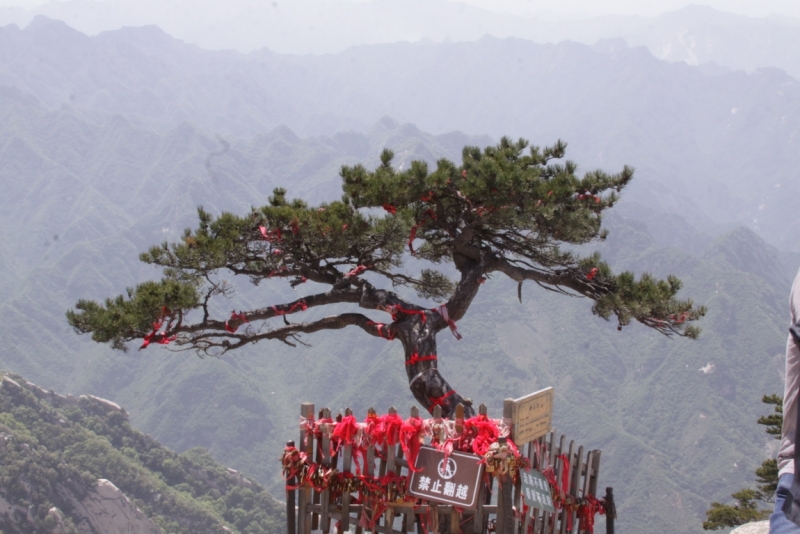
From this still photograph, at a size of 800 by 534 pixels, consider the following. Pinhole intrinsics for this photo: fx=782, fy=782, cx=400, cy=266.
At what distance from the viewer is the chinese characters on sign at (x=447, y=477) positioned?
5.84 m

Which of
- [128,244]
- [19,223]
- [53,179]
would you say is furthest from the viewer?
[53,179]

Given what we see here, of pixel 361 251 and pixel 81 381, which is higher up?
pixel 81 381

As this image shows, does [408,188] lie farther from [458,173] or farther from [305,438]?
[305,438]

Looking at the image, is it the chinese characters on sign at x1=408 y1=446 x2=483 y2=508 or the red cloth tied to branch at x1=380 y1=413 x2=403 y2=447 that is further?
the red cloth tied to branch at x1=380 y1=413 x2=403 y2=447

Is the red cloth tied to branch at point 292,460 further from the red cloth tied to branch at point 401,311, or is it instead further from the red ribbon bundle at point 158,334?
the red cloth tied to branch at point 401,311

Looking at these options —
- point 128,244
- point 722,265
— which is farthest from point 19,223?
point 722,265

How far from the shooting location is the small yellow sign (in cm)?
580

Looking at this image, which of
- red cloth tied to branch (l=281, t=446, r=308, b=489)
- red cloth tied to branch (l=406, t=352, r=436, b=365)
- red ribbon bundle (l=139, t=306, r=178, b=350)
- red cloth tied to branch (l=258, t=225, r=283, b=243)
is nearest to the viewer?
red cloth tied to branch (l=281, t=446, r=308, b=489)

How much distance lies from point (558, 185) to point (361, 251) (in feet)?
7.17

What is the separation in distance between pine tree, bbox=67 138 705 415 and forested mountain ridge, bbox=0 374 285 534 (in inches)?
1355

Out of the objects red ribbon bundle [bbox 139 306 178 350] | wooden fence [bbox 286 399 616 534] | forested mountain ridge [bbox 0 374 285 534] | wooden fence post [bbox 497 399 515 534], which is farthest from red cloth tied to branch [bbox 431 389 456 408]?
forested mountain ridge [bbox 0 374 285 534]

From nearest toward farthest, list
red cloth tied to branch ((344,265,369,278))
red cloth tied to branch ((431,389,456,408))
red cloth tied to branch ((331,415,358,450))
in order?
red cloth tied to branch ((331,415,358,450)) → red cloth tied to branch ((431,389,456,408)) → red cloth tied to branch ((344,265,369,278))

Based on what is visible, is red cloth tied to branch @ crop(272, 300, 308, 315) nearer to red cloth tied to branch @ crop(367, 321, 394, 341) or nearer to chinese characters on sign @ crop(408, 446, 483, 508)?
red cloth tied to branch @ crop(367, 321, 394, 341)

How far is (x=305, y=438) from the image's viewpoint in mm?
6418
